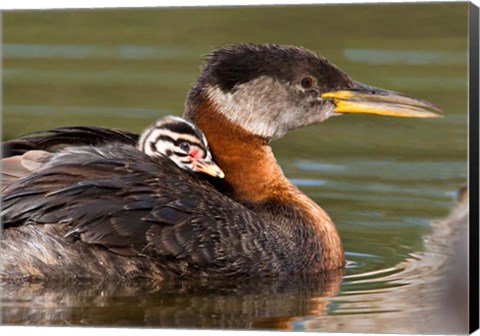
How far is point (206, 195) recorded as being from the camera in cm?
938

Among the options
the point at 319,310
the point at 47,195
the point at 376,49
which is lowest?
the point at 319,310

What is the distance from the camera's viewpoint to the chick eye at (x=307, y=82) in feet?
32.0

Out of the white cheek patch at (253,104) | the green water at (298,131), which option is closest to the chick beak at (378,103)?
the green water at (298,131)

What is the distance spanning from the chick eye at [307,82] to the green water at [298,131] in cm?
26

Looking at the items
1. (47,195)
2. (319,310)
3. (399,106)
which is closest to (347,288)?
(319,310)

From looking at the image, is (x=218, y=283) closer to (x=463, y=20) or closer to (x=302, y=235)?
(x=302, y=235)

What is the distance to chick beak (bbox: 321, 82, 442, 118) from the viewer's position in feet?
31.3

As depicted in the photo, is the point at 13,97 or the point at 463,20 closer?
the point at 463,20

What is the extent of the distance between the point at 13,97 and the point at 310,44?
68.2 inches

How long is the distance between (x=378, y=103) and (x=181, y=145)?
1.12 m

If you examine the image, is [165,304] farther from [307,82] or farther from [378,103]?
[378,103]

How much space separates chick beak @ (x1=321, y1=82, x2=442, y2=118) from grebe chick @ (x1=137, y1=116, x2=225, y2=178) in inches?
31.2

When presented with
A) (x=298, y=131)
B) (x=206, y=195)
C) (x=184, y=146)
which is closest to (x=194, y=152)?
(x=184, y=146)

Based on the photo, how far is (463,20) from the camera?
875cm
